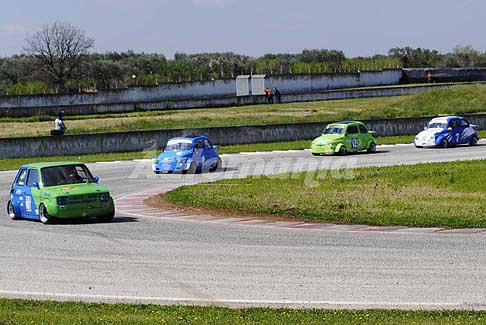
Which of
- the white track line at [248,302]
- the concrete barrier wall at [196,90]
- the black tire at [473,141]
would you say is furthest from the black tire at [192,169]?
the concrete barrier wall at [196,90]

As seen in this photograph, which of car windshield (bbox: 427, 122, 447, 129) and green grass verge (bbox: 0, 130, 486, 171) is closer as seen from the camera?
green grass verge (bbox: 0, 130, 486, 171)

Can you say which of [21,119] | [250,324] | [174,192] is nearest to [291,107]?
[21,119]

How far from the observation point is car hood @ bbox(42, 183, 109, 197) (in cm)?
2036

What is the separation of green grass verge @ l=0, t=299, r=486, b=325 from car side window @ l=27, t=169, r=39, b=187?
1007cm

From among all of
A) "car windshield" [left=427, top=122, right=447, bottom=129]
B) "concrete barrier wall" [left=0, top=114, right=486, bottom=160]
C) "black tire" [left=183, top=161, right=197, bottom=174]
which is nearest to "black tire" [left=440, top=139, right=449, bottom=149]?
"car windshield" [left=427, top=122, right=447, bottom=129]

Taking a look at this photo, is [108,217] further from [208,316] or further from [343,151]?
[343,151]

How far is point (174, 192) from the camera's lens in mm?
25859

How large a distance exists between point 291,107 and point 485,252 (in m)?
55.8

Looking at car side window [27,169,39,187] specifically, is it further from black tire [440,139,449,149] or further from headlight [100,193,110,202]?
black tire [440,139,449,149]

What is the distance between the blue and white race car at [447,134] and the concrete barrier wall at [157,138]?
6195 millimetres

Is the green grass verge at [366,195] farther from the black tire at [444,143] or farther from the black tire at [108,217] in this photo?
the black tire at [444,143]

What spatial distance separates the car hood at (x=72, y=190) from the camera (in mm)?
20359

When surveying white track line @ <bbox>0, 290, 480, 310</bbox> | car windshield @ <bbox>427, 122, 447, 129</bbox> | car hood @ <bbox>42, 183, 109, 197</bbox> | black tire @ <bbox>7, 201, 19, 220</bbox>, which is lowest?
car windshield @ <bbox>427, 122, 447, 129</bbox>

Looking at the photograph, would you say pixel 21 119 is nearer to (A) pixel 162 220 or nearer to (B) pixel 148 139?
(B) pixel 148 139
